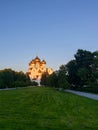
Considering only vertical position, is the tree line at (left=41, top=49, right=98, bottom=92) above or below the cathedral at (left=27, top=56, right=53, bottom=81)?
below

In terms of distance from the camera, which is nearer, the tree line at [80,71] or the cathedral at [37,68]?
the tree line at [80,71]

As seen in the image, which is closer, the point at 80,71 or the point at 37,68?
the point at 80,71

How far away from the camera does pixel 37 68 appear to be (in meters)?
179

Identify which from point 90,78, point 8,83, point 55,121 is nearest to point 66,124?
point 55,121

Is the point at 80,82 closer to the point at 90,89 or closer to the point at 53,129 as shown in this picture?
the point at 90,89

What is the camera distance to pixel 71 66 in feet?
255

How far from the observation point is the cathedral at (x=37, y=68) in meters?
176

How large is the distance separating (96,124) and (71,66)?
65796 mm

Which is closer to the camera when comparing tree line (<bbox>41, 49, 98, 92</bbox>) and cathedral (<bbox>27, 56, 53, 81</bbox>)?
tree line (<bbox>41, 49, 98, 92</bbox>)

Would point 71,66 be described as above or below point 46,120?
above

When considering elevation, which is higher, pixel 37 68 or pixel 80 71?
pixel 37 68

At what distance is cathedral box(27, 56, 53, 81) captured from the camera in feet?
577

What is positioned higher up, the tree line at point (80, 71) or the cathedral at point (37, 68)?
the cathedral at point (37, 68)

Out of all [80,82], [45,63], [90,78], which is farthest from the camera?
[45,63]
